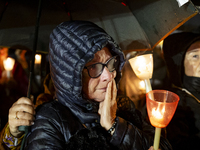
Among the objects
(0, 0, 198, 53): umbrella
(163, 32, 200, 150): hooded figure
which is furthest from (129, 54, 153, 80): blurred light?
(163, 32, 200, 150): hooded figure

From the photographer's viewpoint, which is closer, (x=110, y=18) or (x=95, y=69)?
(x=95, y=69)

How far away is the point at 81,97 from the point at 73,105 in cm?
15

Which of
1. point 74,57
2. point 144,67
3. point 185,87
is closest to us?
point 74,57

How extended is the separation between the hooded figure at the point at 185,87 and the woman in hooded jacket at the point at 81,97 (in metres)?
1.19

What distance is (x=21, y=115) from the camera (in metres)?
1.11

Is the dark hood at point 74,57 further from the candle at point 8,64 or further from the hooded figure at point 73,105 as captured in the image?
the candle at point 8,64

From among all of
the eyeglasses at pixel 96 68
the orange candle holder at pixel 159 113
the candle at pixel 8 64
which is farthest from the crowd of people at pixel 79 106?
the candle at pixel 8 64

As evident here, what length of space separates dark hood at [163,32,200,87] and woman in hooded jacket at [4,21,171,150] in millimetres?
1740

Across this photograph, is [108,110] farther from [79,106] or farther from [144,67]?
[144,67]

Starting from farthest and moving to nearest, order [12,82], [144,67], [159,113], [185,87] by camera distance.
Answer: [12,82] → [185,87] → [144,67] → [159,113]

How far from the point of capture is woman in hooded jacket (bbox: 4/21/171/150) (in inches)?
44.3

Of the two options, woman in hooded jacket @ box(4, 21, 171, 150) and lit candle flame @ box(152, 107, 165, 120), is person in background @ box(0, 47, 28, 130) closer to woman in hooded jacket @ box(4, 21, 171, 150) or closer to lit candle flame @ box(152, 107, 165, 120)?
woman in hooded jacket @ box(4, 21, 171, 150)

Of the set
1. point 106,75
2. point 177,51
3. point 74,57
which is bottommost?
point 106,75

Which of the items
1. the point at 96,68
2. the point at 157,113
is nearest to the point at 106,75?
the point at 96,68
